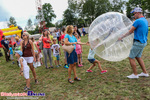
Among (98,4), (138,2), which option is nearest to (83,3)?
(98,4)

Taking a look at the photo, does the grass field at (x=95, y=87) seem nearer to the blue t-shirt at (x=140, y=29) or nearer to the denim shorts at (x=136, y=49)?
the denim shorts at (x=136, y=49)

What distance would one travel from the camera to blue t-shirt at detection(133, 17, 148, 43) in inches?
133

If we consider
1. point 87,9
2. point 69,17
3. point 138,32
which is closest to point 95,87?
point 138,32

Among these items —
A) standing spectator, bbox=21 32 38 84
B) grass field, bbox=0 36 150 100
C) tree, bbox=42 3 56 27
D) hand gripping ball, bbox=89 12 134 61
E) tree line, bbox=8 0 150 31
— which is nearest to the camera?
grass field, bbox=0 36 150 100

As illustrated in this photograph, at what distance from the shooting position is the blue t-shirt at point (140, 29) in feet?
11.1

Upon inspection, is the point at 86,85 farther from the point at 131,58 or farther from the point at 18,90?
the point at 18,90

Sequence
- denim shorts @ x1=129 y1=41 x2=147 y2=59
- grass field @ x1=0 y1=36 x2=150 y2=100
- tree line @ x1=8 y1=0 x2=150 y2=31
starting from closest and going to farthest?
grass field @ x1=0 y1=36 x2=150 y2=100
denim shorts @ x1=129 y1=41 x2=147 y2=59
tree line @ x1=8 y1=0 x2=150 y2=31

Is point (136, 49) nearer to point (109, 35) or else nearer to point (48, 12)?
point (109, 35)

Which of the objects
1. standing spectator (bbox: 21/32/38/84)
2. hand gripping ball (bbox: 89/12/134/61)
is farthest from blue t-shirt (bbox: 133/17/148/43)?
standing spectator (bbox: 21/32/38/84)

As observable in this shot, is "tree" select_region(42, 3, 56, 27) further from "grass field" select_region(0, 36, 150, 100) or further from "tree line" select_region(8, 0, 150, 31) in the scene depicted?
"grass field" select_region(0, 36, 150, 100)

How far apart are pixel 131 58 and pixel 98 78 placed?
1235 mm

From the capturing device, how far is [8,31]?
15031 millimetres

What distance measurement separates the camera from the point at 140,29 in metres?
3.40

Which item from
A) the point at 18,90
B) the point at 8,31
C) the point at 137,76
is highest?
the point at 8,31
